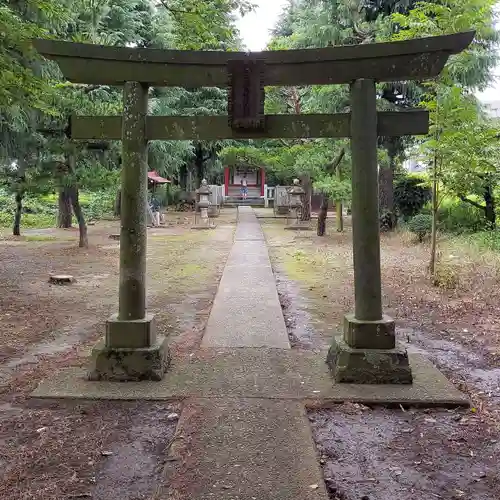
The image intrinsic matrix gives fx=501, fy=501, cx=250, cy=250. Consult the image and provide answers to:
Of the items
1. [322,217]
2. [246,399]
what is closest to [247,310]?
[246,399]

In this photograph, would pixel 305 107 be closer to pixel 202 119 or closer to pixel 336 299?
pixel 336 299

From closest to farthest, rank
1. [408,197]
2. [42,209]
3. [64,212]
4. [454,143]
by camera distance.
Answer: [454,143], [408,197], [64,212], [42,209]

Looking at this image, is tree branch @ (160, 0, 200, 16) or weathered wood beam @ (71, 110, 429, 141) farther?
tree branch @ (160, 0, 200, 16)

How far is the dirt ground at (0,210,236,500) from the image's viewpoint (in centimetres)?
271

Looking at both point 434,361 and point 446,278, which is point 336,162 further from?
point 434,361

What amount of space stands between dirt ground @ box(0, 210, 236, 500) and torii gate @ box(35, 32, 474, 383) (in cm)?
63

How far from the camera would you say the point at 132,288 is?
414cm

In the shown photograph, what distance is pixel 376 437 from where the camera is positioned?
3.21 metres

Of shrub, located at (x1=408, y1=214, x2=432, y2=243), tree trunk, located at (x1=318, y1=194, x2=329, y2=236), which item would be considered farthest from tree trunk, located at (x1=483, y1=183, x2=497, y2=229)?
tree trunk, located at (x1=318, y1=194, x2=329, y2=236)

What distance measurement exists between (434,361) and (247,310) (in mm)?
2433

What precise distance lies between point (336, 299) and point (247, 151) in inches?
542

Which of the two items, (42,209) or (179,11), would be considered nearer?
(179,11)

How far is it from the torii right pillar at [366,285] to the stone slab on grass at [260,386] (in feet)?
0.40

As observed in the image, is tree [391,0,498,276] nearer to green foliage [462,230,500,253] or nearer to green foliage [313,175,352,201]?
green foliage [462,230,500,253]
